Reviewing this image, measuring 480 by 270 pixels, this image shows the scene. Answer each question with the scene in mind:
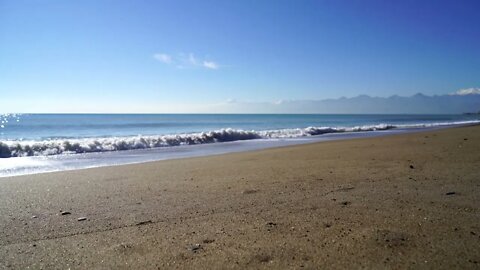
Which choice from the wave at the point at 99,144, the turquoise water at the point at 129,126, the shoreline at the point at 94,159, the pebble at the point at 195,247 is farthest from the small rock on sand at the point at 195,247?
the turquoise water at the point at 129,126

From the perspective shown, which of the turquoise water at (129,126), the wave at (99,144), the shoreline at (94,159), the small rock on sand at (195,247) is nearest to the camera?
the small rock on sand at (195,247)

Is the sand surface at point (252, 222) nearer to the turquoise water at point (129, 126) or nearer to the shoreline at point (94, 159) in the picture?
the shoreline at point (94, 159)

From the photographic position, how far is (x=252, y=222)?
11.6ft

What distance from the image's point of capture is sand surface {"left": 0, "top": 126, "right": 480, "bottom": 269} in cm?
268

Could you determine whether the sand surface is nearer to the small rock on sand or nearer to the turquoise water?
the small rock on sand

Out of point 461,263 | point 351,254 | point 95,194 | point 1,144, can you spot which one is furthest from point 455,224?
point 1,144

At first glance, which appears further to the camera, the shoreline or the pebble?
the shoreline

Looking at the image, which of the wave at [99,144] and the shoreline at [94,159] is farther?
the wave at [99,144]

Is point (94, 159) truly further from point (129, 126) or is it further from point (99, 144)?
point (129, 126)

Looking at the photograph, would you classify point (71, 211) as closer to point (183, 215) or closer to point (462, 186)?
point (183, 215)

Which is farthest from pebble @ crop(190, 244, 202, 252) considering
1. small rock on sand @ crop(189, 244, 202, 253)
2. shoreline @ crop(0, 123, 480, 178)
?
shoreline @ crop(0, 123, 480, 178)

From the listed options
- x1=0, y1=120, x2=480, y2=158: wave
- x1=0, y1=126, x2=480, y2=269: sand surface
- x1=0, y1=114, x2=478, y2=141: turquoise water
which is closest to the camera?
x1=0, y1=126, x2=480, y2=269: sand surface

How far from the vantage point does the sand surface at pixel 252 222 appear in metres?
2.68

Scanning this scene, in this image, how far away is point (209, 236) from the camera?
125 inches
